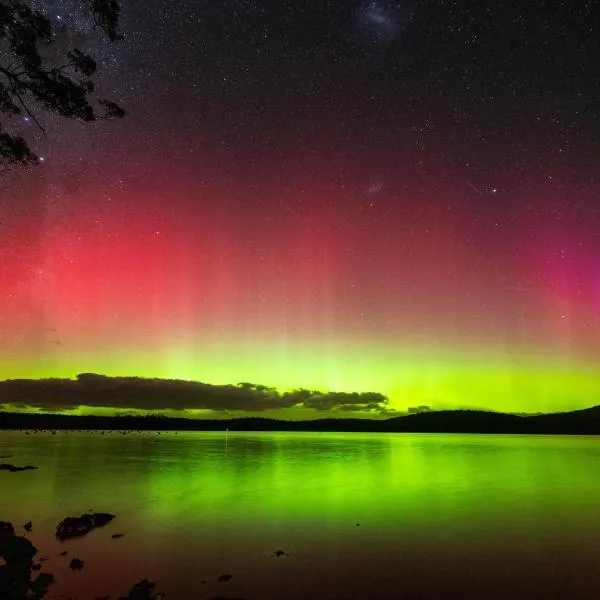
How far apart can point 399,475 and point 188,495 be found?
28.7 m

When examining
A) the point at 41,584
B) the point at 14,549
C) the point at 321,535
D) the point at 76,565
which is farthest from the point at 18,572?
the point at 321,535

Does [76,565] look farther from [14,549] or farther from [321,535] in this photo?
[321,535]

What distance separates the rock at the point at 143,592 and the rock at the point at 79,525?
8945 mm

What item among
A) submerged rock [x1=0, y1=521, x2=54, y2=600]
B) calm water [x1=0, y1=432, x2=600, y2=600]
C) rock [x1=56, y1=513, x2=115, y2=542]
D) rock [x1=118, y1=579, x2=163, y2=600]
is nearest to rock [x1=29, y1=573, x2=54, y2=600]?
submerged rock [x1=0, y1=521, x2=54, y2=600]

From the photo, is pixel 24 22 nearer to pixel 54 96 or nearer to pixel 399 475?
pixel 54 96

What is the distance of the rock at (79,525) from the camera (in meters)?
24.8

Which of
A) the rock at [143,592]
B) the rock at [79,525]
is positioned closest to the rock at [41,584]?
the rock at [143,592]

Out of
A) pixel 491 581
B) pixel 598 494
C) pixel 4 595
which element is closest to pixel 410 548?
pixel 491 581

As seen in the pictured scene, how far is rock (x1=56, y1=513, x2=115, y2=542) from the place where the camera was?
24.8m

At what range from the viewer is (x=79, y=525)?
88.0 ft

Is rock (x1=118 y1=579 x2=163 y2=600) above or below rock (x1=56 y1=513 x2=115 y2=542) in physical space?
below

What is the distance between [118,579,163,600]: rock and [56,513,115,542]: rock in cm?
894

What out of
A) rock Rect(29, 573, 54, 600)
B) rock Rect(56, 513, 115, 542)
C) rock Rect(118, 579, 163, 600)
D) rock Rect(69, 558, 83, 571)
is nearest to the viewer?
rock Rect(29, 573, 54, 600)

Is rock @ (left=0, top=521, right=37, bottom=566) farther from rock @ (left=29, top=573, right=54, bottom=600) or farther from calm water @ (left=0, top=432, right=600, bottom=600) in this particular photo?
rock @ (left=29, top=573, right=54, bottom=600)
